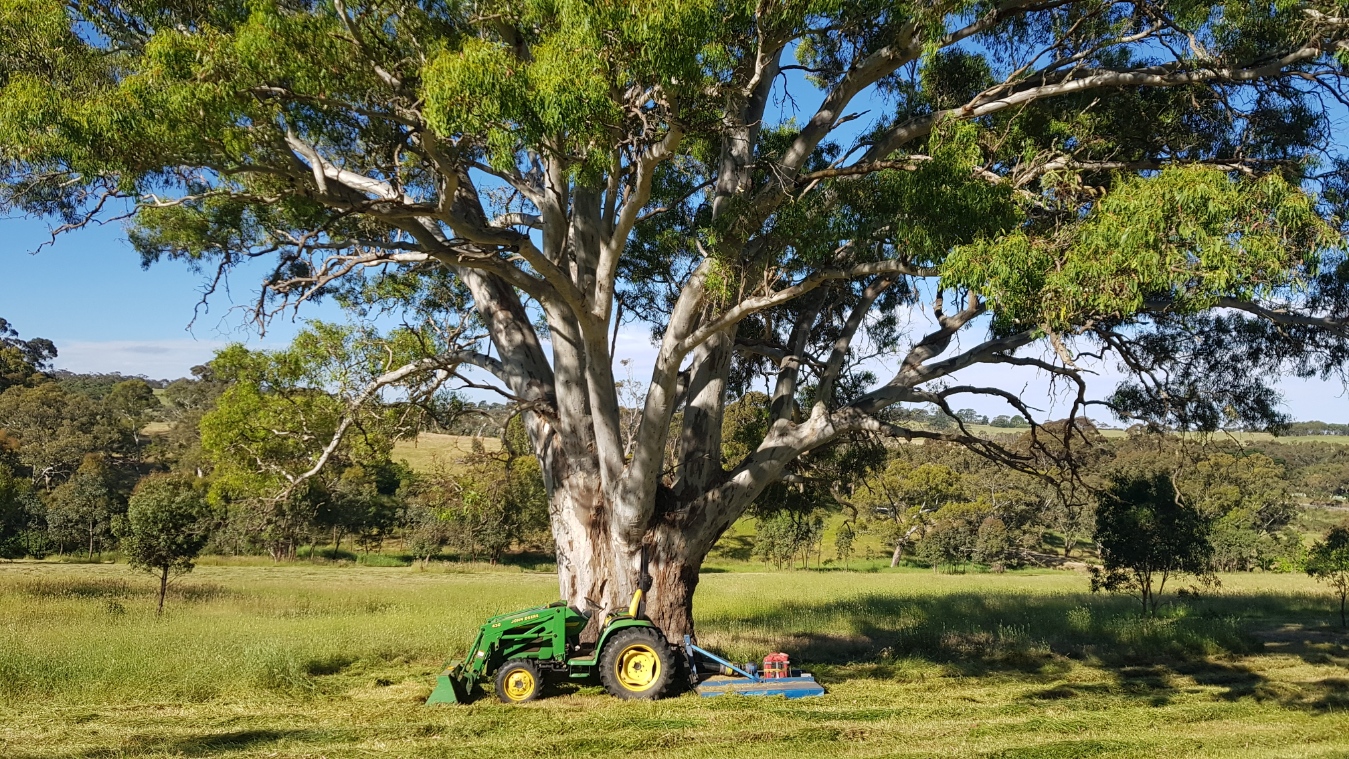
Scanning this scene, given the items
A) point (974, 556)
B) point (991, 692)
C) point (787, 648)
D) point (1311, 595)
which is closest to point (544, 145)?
point (991, 692)

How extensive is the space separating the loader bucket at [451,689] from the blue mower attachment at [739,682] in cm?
229

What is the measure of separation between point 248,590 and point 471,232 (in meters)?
18.2

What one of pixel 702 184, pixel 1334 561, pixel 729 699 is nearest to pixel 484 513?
pixel 702 184

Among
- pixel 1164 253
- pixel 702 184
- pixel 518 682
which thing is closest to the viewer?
pixel 1164 253

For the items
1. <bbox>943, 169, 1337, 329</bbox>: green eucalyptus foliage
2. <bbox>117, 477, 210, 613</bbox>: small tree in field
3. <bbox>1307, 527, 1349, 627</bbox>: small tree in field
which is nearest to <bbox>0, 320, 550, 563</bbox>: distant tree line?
<bbox>117, 477, 210, 613</bbox>: small tree in field

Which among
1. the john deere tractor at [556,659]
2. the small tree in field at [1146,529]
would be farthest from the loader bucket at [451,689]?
the small tree in field at [1146,529]

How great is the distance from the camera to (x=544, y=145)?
27.5 feet

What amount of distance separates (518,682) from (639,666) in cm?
121

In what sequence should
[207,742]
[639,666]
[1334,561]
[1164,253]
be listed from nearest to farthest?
[207,742]
[1164,253]
[639,666]
[1334,561]

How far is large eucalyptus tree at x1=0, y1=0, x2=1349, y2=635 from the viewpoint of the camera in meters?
7.79

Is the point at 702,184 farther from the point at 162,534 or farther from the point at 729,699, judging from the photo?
the point at 162,534

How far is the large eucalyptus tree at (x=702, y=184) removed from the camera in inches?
307

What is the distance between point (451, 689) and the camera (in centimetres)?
877

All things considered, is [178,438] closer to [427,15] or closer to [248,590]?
[248,590]
